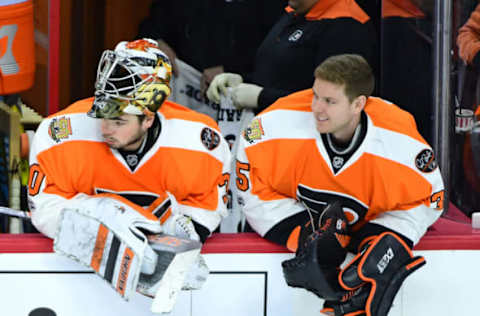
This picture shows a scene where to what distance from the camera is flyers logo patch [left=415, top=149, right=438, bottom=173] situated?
8.84ft

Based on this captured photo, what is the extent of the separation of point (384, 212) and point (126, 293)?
2.79 feet

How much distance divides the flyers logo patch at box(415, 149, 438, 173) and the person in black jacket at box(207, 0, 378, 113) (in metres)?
0.58

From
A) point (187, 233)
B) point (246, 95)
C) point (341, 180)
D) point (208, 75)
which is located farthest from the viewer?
point (208, 75)

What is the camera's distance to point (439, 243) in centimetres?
275

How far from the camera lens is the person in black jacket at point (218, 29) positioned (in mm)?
4043

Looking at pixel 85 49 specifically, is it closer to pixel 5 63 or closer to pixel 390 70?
pixel 5 63

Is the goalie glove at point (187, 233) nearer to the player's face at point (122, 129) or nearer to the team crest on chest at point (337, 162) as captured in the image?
the player's face at point (122, 129)

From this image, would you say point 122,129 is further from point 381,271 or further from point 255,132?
point 381,271

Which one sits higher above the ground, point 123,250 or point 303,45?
point 303,45

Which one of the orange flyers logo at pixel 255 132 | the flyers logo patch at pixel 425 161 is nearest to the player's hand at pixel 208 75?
the orange flyers logo at pixel 255 132

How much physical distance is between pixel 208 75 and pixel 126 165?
113cm

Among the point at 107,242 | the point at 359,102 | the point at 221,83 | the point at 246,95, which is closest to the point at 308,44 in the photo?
the point at 246,95

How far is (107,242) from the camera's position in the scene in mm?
2426

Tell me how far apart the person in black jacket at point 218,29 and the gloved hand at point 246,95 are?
0.64m
